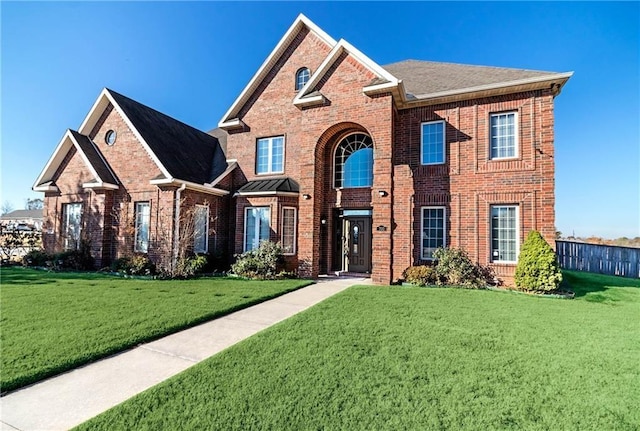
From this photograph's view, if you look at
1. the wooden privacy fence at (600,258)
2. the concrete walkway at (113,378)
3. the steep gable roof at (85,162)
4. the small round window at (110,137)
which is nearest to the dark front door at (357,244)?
the concrete walkway at (113,378)

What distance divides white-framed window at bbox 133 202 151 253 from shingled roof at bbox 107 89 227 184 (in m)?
2.22

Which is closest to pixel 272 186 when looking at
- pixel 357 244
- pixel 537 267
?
pixel 357 244

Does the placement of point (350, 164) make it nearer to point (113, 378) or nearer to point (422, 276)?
point (422, 276)

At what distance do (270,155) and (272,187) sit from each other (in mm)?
2198

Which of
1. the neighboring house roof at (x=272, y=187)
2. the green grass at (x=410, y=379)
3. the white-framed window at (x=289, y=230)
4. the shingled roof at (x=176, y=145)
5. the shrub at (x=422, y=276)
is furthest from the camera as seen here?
the shingled roof at (x=176, y=145)

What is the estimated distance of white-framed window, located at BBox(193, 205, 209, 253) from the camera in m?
13.3

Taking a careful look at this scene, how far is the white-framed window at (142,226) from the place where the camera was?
1345 cm

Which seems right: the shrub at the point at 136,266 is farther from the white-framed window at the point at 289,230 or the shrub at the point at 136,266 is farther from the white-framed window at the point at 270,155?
the white-framed window at the point at 270,155

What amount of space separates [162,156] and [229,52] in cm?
641

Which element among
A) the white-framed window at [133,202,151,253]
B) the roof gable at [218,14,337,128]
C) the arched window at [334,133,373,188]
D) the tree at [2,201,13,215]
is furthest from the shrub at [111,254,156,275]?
the tree at [2,201,13,215]

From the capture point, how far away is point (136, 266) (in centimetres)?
1206

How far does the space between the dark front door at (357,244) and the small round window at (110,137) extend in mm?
11600

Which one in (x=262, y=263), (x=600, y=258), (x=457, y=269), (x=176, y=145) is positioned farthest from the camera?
(x=600, y=258)

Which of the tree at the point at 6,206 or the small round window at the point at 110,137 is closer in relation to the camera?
the small round window at the point at 110,137
